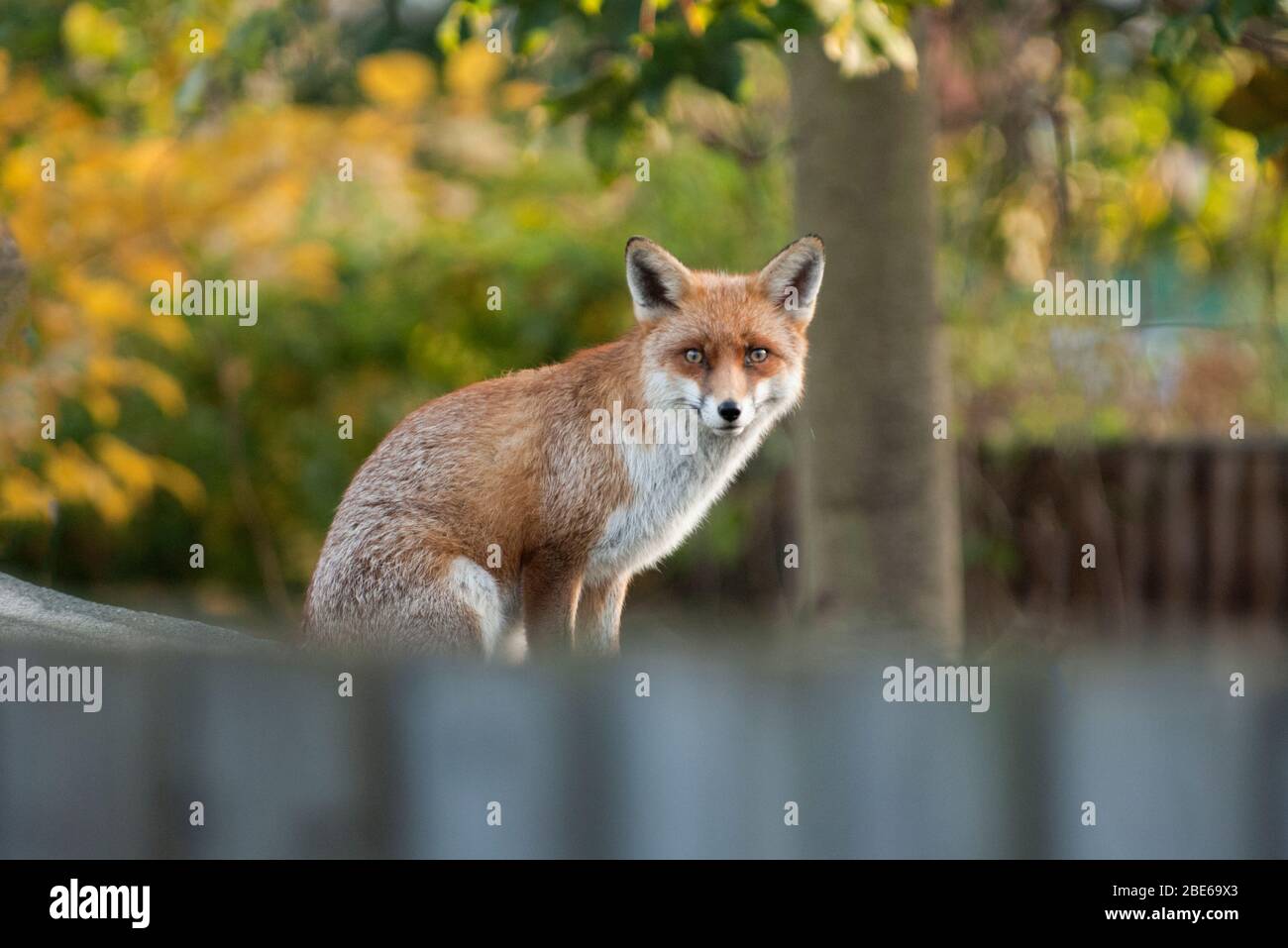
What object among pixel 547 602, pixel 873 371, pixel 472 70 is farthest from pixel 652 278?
pixel 472 70

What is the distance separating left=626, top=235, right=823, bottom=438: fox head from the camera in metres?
4.37

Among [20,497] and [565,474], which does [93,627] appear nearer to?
[565,474]

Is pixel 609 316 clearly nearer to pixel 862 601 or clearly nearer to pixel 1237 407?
pixel 862 601

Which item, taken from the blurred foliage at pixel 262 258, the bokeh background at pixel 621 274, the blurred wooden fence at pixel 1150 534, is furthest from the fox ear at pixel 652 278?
the blurred wooden fence at pixel 1150 534

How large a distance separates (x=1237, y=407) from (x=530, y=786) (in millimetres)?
10071

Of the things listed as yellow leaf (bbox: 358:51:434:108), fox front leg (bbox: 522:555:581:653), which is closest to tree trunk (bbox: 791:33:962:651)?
fox front leg (bbox: 522:555:581:653)

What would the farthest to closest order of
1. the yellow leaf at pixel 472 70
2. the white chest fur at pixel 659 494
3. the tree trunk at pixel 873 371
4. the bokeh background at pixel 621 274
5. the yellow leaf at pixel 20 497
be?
the yellow leaf at pixel 472 70
the yellow leaf at pixel 20 497
the bokeh background at pixel 621 274
the tree trunk at pixel 873 371
the white chest fur at pixel 659 494

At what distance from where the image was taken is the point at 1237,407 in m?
12.7

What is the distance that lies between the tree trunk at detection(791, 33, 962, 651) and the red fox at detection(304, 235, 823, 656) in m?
0.63

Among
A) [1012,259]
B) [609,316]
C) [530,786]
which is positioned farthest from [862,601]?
[609,316]

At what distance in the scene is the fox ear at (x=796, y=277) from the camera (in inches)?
161

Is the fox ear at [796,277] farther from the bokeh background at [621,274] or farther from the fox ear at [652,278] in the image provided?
the bokeh background at [621,274]

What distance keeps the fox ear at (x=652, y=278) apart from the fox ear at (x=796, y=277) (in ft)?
0.92

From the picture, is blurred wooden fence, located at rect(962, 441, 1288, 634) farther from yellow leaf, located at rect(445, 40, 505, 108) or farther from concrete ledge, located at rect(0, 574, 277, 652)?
concrete ledge, located at rect(0, 574, 277, 652)
